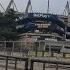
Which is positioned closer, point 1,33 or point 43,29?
point 1,33

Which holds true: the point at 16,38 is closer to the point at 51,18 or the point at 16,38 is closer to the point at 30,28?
the point at 30,28

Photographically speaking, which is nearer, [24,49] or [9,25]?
[24,49]

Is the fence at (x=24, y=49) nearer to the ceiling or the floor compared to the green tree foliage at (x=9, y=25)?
nearer to the floor

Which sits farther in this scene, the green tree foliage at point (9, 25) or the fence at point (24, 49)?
the green tree foliage at point (9, 25)

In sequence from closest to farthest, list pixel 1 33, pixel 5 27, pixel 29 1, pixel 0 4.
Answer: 1. pixel 1 33
2. pixel 5 27
3. pixel 0 4
4. pixel 29 1

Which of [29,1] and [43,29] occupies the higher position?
[29,1]

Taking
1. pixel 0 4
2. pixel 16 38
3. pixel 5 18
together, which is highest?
pixel 0 4

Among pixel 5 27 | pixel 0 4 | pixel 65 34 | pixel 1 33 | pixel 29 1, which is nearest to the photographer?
pixel 1 33

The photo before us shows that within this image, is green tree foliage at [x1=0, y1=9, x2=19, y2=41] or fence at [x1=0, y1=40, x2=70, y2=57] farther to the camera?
green tree foliage at [x1=0, y1=9, x2=19, y2=41]

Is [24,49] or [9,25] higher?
[9,25]

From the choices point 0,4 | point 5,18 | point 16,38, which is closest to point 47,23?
point 5,18

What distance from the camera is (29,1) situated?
10388cm

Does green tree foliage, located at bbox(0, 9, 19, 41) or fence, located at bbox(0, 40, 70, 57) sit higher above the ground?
green tree foliage, located at bbox(0, 9, 19, 41)

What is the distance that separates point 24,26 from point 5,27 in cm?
888
